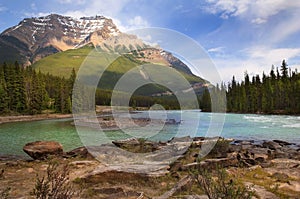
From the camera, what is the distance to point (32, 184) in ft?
33.8

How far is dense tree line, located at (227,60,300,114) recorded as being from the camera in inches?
3147

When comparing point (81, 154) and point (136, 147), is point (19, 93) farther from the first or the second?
point (136, 147)

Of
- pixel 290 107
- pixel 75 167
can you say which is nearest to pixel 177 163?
pixel 75 167

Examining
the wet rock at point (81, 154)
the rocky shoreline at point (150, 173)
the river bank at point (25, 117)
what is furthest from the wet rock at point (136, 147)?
the river bank at point (25, 117)

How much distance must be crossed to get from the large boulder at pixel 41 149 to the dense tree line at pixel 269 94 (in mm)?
74392

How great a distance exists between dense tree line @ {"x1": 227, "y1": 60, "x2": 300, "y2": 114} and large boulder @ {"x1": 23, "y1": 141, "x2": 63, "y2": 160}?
74392 mm

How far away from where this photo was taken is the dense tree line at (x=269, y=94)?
79.9 metres

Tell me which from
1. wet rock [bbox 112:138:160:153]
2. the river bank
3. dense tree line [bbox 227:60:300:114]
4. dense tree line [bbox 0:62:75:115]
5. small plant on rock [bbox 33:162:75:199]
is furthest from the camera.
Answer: dense tree line [bbox 227:60:300:114]

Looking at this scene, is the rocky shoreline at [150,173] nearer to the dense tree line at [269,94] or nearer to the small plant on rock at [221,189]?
the small plant on rock at [221,189]

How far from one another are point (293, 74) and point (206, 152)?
9216 cm

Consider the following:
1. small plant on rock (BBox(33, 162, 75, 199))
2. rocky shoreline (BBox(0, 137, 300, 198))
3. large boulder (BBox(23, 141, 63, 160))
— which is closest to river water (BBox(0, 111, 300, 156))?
large boulder (BBox(23, 141, 63, 160))

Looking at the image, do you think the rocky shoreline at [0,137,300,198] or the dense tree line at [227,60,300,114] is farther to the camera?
the dense tree line at [227,60,300,114]

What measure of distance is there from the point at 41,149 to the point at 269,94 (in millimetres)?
86245

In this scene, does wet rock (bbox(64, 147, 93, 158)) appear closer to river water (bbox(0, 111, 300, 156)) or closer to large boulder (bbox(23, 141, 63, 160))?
large boulder (bbox(23, 141, 63, 160))
